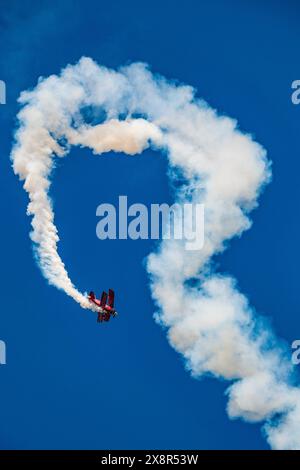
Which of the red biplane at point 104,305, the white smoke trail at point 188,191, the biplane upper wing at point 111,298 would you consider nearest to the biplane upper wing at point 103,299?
the red biplane at point 104,305

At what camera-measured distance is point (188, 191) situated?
94.4 feet

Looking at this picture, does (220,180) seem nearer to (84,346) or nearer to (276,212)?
(276,212)

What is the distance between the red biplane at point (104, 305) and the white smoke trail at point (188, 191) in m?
0.48

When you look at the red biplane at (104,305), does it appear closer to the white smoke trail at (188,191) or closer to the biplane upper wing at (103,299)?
the biplane upper wing at (103,299)

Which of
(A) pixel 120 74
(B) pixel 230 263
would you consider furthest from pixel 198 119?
(B) pixel 230 263

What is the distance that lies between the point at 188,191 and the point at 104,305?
5.59 meters

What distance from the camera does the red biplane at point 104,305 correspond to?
28.9 meters

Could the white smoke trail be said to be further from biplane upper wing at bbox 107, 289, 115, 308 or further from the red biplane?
biplane upper wing at bbox 107, 289, 115, 308

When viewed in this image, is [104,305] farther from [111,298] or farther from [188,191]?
[188,191]

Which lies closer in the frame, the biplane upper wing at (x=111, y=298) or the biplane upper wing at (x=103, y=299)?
the biplane upper wing at (x=103, y=299)

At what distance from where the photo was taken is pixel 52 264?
28828mm

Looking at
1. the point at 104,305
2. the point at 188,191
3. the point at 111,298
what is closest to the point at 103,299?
the point at 104,305

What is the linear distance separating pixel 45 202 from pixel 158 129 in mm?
5223

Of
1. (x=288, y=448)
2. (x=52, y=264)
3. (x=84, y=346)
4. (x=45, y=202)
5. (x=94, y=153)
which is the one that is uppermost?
(x=94, y=153)
